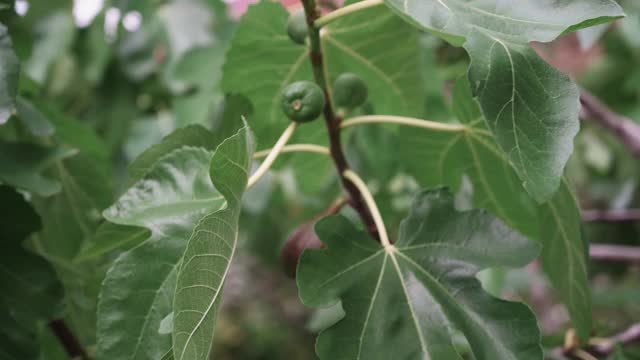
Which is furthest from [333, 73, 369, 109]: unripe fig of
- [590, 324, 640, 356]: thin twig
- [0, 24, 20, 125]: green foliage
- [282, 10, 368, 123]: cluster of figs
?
[590, 324, 640, 356]: thin twig

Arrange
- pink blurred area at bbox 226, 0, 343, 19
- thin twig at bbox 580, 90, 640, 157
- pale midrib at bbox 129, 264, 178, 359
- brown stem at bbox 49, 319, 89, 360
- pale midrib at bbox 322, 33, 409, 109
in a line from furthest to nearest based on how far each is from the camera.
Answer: thin twig at bbox 580, 90, 640, 157
pink blurred area at bbox 226, 0, 343, 19
pale midrib at bbox 322, 33, 409, 109
brown stem at bbox 49, 319, 89, 360
pale midrib at bbox 129, 264, 178, 359

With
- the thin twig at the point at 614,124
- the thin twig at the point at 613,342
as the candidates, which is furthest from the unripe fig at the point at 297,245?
the thin twig at the point at 614,124

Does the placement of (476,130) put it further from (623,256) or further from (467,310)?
(623,256)

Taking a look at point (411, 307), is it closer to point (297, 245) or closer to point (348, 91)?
point (297, 245)

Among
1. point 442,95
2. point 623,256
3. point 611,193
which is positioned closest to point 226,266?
point 442,95

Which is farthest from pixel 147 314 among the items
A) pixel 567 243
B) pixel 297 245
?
pixel 567 243

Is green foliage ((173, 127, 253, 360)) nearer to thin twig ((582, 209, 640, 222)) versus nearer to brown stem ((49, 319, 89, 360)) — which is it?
brown stem ((49, 319, 89, 360))

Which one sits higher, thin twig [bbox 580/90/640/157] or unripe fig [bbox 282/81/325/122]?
unripe fig [bbox 282/81/325/122]
